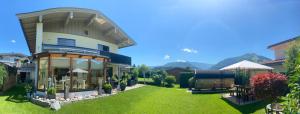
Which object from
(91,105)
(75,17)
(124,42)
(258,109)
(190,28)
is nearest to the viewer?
(258,109)

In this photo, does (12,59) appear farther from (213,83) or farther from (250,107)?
(250,107)

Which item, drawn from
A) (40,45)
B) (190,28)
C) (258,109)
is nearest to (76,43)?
(40,45)

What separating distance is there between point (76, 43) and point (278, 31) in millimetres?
22310

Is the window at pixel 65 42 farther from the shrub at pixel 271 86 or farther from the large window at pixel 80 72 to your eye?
the shrub at pixel 271 86

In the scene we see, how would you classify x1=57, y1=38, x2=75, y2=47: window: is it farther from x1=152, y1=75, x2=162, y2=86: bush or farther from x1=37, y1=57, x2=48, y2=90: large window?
x1=152, y1=75, x2=162, y2=86: bush

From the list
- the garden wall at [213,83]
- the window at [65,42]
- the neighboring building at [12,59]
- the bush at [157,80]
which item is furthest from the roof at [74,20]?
the neighboring building at [12,59]

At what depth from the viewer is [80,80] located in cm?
2039

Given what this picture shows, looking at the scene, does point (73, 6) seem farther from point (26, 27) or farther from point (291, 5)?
point (291, 5)

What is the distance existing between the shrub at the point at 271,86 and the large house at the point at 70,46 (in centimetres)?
1223

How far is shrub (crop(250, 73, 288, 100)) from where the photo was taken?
1148 cm

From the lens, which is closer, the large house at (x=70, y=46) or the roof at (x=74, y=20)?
the large house at (x=70, y=46)

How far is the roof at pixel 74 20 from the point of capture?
20.8 meters

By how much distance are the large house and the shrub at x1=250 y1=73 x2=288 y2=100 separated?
40.1ft

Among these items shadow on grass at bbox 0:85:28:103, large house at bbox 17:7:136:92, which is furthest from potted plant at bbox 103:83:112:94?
shadow on grass at bbox 0:85:28:103
